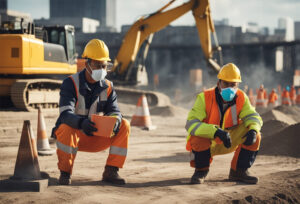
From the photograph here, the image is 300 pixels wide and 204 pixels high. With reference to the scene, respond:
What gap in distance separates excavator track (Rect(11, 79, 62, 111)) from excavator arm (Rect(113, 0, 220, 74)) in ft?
19.4

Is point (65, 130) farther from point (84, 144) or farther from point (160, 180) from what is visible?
point (160, 180)

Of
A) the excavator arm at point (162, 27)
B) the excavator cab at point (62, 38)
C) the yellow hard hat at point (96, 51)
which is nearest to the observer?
the yellow hard hat at point (96, 51)

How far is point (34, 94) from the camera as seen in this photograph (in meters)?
13.9

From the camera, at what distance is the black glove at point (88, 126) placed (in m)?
4.99

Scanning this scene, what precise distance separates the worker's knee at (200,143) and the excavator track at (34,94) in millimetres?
8476


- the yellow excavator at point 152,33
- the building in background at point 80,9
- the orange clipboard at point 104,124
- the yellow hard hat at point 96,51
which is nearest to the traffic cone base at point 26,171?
the orange clipboard at point 104,124

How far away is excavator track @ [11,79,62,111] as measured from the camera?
13.1 metres

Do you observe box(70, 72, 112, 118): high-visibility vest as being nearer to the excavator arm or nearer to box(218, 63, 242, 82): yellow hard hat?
box(218, 63, 242, 82): yellow hard hat

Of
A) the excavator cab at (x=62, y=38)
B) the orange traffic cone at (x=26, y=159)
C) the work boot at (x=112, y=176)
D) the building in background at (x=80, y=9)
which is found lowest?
the work boot at (x=112, y=176)

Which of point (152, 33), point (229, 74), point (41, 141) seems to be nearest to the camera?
point (229, 74)

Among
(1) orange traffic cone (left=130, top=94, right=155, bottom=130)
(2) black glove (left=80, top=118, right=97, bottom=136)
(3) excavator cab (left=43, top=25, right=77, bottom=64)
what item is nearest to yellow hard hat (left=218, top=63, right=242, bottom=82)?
(2) black glove (left=80, top=118, right=97, bottom=136)

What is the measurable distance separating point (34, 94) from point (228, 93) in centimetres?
934

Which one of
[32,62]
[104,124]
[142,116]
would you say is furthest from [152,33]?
[104,124]

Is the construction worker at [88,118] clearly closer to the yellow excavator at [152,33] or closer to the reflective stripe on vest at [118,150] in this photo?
the reflective stripe on vest at [118,150]
